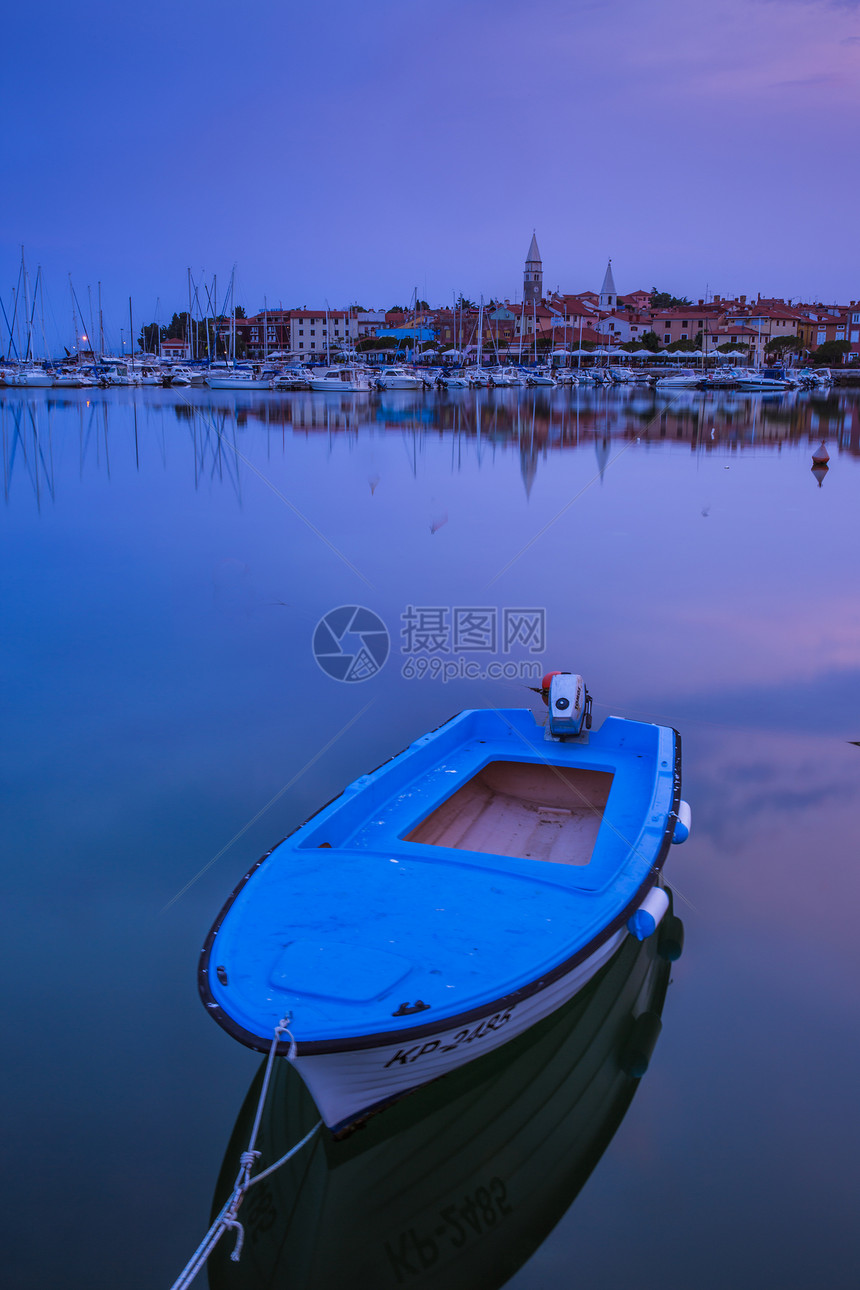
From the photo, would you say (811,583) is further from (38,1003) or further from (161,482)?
(161,482)

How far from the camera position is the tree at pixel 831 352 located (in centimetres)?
10975

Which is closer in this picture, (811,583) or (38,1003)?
(38,1003)

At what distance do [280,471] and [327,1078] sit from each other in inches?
1167

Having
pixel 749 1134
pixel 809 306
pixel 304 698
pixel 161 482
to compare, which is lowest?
pixel 749 1134

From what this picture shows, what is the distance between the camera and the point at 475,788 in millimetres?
7598

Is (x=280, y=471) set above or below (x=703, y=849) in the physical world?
above

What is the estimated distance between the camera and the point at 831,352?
11075 centimetres

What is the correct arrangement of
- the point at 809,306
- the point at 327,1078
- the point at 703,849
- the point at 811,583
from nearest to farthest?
the point at 327,1078 → the point at 703,849 → the point at 811,583 → the point at 809,306

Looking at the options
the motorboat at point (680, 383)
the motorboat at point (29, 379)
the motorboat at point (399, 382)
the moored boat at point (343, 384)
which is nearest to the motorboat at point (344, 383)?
the moored boat at point (343, 384)

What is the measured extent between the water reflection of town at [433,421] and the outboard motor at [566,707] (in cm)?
2282

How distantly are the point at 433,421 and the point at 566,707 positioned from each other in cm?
4593

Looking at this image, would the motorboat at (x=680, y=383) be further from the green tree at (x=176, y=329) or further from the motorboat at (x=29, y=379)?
the green tree at (x=176, y=329)

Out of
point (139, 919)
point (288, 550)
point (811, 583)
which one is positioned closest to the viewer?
point (139, 919)

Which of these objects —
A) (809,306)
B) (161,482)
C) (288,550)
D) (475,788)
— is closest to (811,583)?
(288,550)
